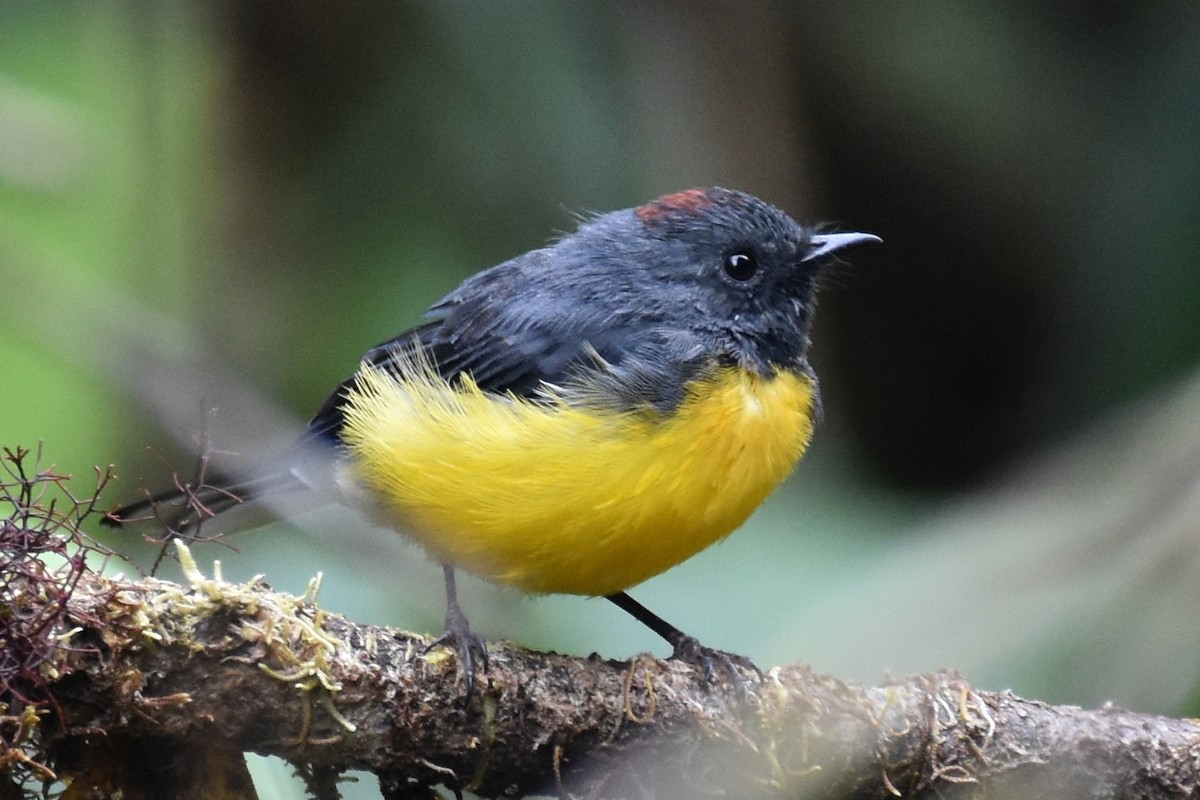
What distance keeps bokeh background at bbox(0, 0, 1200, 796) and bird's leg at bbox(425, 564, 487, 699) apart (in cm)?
79

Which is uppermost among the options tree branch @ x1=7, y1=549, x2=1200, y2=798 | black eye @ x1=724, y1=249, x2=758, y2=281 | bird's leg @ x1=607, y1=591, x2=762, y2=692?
black eye @ x1=724, y1=249, x2=758, y2=281

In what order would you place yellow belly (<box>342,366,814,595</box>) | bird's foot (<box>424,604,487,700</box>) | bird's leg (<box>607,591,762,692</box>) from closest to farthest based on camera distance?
bird's foot (<box>424,604,487,700</box>) → yellow belly (<box>342,366,814,595</box>) → bird's leg (<box>607,591,762,692</box>)

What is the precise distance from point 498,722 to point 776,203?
144 inches

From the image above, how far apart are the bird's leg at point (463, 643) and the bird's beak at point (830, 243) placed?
1.53m

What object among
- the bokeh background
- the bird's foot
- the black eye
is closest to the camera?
the bird's foot

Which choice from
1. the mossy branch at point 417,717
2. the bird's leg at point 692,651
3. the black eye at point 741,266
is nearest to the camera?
the mossy branch at point 417,717

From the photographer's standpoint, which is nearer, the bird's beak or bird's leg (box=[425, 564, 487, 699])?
bird's leg (box=[425, 564, 487, 699])

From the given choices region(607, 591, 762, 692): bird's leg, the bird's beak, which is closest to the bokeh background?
region(607, 591, 762, 692): bird's leg

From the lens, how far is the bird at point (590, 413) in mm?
3449

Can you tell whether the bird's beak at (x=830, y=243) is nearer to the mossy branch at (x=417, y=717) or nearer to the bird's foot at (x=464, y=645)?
the mossy branch at (x=417, y=717)

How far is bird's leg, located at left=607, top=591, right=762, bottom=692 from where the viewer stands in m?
3.57

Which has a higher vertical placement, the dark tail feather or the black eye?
the black eye

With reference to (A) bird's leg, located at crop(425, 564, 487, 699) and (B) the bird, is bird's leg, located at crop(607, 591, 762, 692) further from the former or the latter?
(A) bird's leg, located at crop(425, 564, 487, 699)

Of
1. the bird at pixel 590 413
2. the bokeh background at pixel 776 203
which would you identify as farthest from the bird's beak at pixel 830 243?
the bokeh background at pixel 776 203
